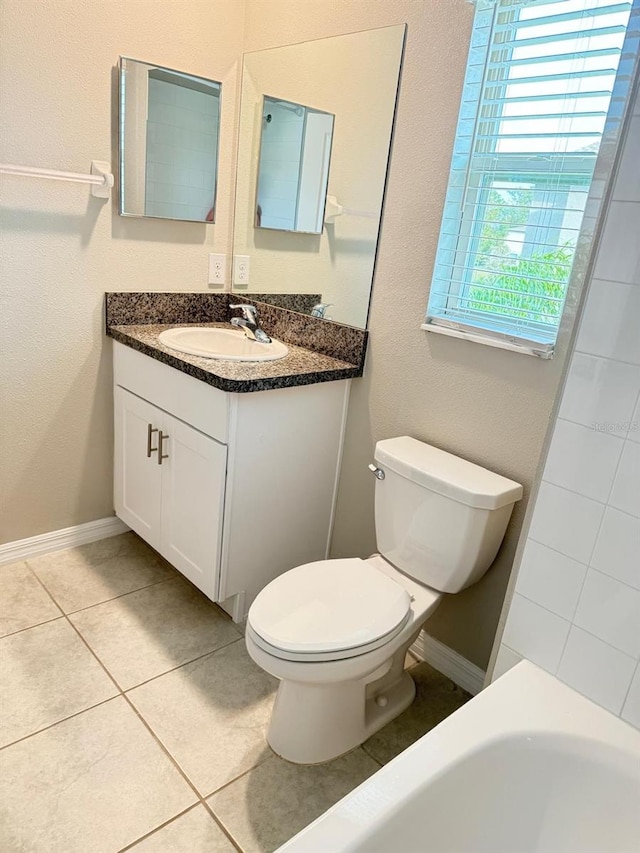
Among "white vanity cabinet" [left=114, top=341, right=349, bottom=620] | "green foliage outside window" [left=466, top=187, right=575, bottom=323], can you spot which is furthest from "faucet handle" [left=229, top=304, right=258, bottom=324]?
"green foliage outside window" [left=466, top=187, right=575, bottom=323]

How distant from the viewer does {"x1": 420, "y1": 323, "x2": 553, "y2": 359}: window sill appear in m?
1.57

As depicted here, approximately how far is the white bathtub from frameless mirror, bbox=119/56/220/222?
187cm

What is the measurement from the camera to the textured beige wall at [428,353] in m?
1.64

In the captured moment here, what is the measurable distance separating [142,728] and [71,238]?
154cm

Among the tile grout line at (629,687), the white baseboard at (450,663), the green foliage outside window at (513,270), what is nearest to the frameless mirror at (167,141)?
the green foliage outside window at (513,270)

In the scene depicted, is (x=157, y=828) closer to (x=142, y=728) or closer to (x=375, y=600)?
(x=142, y=728)

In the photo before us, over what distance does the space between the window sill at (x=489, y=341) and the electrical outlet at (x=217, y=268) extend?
38.2 inches

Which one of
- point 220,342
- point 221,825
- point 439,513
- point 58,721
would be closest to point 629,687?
point 439,513

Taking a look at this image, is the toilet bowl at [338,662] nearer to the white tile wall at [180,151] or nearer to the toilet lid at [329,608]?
the toilet lid at [329,608]

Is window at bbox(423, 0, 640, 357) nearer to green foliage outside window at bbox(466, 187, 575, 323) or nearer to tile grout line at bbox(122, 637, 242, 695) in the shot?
green foliage outside window at bbox(466, 187, 575, 323)

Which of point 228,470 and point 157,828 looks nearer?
point 157,828

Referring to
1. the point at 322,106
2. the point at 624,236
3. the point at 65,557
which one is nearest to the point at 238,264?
the point at 322,106

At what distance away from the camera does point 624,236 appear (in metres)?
1.13

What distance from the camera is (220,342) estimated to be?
7.42 feet
